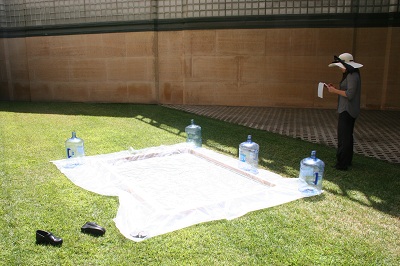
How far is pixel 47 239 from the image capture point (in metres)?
3.72

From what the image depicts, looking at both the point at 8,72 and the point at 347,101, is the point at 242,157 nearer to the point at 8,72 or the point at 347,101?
the point at 347,101

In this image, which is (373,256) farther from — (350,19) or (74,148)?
(350,19)

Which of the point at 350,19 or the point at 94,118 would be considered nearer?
the point at 94,118

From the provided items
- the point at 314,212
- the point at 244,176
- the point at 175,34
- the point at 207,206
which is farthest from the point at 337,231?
the point at 175,34

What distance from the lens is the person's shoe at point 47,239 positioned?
3.70m

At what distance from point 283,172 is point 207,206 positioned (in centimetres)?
203

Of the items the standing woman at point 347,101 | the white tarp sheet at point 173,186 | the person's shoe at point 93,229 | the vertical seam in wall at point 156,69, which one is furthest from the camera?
the vertical seam in wall at point 156,69

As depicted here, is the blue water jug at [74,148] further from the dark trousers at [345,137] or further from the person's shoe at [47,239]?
the dark trousers at [345,137]

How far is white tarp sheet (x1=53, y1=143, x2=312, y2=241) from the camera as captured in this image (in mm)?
4391

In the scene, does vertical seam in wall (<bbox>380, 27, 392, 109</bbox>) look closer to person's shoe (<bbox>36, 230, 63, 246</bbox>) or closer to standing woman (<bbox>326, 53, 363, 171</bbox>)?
standing woman (<bbox>326, 53, 363, 171</bbox>)

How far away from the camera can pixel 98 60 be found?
1438cm

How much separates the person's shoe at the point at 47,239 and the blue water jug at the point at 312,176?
3251mm

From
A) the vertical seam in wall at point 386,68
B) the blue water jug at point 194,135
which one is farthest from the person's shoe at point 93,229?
the vertical seam in wall at point 386,68

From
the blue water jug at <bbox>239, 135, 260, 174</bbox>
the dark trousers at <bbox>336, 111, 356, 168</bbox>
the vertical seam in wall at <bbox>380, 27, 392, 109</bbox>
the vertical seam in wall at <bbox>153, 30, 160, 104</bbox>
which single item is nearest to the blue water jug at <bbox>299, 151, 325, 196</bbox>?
the blue water jug at <bbox>239, 135, 260, 174</bbox>
